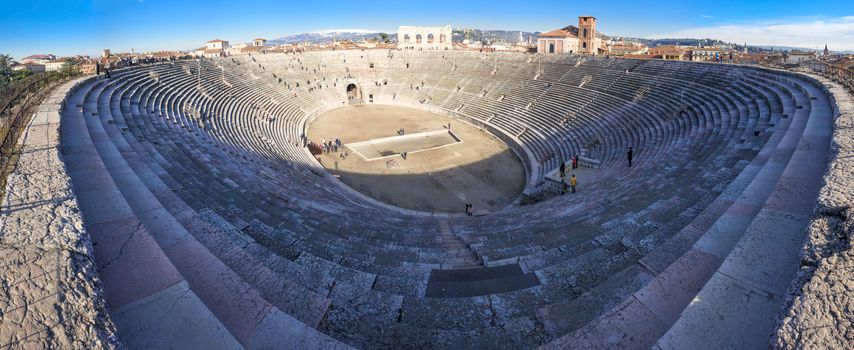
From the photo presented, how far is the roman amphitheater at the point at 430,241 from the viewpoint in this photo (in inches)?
169

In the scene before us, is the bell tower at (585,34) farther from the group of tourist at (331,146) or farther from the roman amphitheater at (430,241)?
the group of tourist at (331,146)

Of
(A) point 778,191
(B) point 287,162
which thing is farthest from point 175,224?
(B) point 287,162

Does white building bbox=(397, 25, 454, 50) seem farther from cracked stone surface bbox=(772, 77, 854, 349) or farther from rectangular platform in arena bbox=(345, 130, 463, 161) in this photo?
cracked stone surface bbox=(772, 77, 854, 349)

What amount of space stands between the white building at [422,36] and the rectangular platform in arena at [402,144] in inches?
1512

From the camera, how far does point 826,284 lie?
4.00 m

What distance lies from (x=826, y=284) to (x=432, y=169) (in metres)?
19.5

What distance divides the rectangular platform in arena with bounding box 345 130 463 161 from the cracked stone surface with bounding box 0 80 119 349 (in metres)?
19.0

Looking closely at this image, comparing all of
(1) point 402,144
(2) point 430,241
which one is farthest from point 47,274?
(1) point 402,144

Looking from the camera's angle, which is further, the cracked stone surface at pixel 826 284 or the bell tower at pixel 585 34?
the bell tower at pixel 585 34

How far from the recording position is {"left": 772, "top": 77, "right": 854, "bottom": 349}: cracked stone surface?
3467 mm

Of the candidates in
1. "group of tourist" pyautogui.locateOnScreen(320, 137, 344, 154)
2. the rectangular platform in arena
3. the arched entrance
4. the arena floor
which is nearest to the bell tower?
the arched entrance

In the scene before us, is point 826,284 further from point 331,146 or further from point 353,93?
point 353,93

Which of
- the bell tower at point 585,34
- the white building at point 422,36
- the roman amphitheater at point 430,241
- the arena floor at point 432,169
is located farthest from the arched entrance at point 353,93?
the bell tower at point 585,34

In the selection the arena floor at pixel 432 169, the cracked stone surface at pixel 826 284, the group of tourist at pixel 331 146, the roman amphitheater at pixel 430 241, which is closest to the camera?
the cracked stone surface at pixel 826 284
